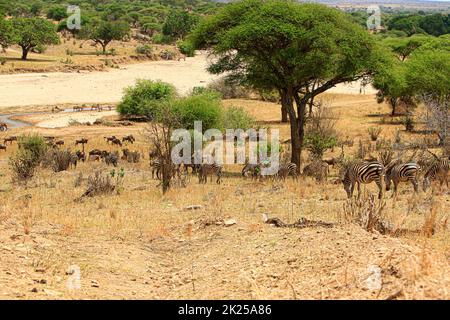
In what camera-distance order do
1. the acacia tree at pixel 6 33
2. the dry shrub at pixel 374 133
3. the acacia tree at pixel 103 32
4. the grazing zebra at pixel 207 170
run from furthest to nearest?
the acacia tree at pixel 103 32, the acacia tree at pixel 6 33, the dry shrub at pixel 374 133, the grazing zebra at pixel 207 170

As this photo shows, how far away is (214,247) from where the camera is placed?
33.2 feet

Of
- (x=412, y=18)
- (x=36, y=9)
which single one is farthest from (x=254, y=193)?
(x=412, y=18)

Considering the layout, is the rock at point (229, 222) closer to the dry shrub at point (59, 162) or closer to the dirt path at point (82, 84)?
the dry shrub at point (59, 162)

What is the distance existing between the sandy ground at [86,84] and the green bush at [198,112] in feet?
67.1

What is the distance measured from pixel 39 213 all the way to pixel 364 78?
52.5 ft

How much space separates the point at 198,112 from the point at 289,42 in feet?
31.3

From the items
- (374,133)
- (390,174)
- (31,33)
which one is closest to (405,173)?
(390,174)

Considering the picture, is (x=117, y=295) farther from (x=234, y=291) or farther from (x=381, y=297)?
(x=381, y=297)

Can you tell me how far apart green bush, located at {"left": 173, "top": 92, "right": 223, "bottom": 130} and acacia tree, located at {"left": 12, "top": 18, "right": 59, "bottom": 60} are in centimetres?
4340

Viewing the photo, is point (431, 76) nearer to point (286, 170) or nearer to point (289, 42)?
point (289, 42)

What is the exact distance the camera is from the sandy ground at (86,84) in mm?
54281

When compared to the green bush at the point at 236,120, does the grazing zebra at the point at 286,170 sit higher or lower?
lower

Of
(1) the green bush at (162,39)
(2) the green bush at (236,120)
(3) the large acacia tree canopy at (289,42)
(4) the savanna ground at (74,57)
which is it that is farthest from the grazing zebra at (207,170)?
(1) the green bush at (162,39)

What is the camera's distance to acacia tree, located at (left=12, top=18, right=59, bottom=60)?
7138cm
